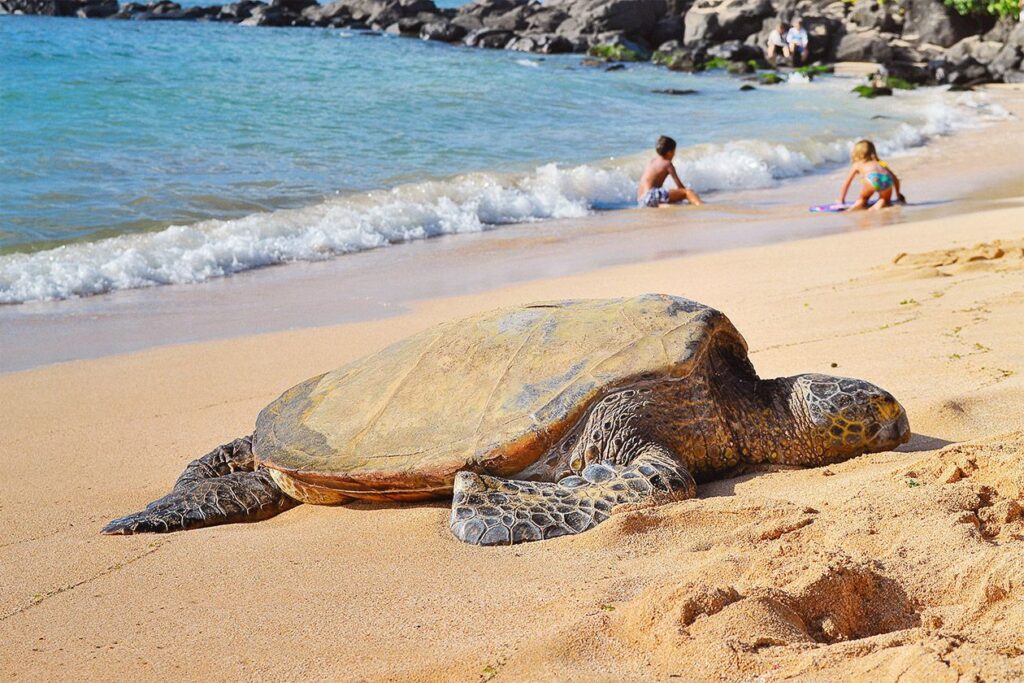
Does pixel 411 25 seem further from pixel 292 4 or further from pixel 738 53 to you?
pixel 738 53

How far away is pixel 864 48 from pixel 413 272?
2669 cm

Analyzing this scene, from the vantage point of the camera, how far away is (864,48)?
31.0 metres

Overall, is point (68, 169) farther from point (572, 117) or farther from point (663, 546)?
point (663, 546)

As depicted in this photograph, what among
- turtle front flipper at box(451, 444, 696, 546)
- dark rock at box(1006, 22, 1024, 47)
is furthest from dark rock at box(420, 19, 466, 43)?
turtle front flipper at box(451, 444, 696, 546)

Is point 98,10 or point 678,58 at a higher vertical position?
point 98,10

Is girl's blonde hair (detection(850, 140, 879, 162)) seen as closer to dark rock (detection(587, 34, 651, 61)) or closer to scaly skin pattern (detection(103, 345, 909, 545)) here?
scaly skin pattern (detection(103, 345, 909, 545))

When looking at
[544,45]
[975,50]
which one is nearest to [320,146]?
[544,45]

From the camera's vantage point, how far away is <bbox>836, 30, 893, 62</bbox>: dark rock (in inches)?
1208

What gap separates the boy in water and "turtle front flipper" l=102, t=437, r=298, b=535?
845 cm

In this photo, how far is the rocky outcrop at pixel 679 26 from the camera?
28.9 m

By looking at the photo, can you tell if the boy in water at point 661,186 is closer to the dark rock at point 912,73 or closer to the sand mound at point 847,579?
the sand mound at point 847,579

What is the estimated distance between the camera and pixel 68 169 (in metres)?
11.9

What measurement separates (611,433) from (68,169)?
405 inches

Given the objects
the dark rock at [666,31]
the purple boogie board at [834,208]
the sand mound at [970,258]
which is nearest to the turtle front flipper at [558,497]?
the sand mound at [970,258]
